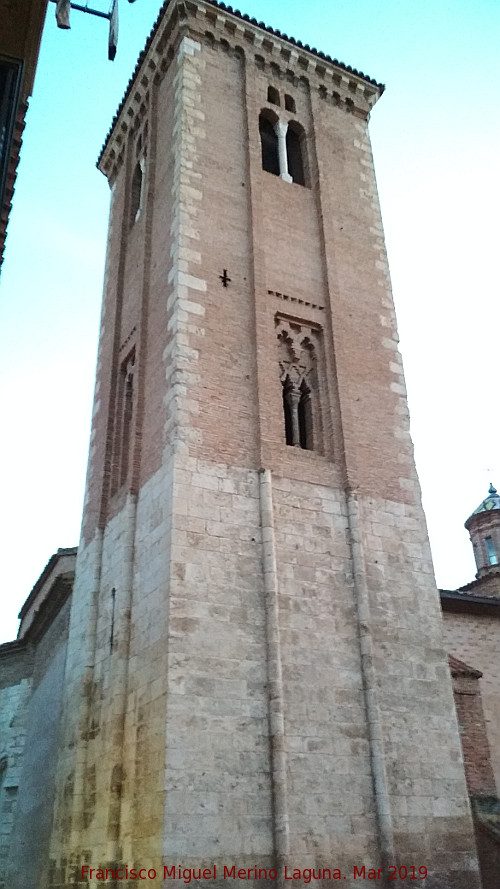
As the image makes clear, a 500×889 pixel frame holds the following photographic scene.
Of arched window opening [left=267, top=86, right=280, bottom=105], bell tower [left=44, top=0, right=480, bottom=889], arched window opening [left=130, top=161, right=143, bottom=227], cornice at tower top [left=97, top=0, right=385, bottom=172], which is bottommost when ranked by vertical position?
bell tower [left=44, top=0, right=480, bottom=889]

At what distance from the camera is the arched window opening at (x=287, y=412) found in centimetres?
1066

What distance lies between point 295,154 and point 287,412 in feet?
18.6

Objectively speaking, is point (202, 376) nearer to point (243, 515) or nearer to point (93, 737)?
point (243, 515)

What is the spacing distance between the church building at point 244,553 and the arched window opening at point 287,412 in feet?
0.13

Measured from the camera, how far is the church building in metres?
7.91

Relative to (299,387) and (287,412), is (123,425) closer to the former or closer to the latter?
(287,412)

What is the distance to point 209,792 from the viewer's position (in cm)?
753

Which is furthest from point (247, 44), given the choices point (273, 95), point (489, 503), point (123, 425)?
point (489, 503)

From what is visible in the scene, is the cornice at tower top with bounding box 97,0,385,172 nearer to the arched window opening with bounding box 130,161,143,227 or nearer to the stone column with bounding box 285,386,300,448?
the arched window opening with bounding box 130,161,143,227

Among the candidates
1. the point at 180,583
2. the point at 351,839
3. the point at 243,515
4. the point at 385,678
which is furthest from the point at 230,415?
the point at 351,839

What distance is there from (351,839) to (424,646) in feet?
7.95

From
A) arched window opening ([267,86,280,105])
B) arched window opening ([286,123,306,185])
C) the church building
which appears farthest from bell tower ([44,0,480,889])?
arched window opening ([267,86,280,105])

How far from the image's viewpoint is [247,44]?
13.9 m

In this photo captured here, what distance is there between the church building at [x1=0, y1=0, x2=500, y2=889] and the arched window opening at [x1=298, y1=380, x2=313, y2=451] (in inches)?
1.8
